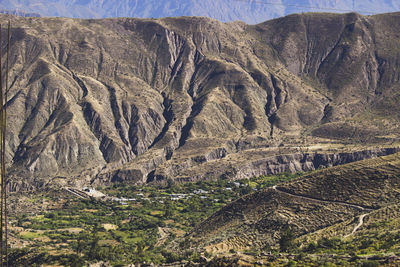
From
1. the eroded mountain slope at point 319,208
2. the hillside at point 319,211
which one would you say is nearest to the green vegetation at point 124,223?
the eroded mountain slope at point 319,208

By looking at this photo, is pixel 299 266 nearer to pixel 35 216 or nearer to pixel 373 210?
pixel 373 210

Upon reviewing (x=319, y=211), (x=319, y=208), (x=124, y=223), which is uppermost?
(x=319, y=208)

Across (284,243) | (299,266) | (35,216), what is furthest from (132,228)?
(299,266)

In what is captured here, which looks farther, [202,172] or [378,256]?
[202,172]

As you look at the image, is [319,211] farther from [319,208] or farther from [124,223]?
[124,223]

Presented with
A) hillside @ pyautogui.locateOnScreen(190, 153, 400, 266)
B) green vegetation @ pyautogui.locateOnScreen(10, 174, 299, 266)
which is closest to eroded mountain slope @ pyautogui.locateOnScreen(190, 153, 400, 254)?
hillside @ pyautogui.locateOnScreen(190, 153, 400, 266)

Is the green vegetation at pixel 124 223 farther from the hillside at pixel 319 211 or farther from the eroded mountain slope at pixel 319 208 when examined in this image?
the hillside at pixel 319 211

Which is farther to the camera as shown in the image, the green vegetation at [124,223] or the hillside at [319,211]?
the green vegetation at [124,223]

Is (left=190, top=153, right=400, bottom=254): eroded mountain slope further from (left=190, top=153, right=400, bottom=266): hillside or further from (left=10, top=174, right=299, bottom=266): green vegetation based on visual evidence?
(left=10, top=174, right=299, bottom=266): green vegetation

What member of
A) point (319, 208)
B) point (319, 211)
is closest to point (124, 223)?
point (319, 208)
